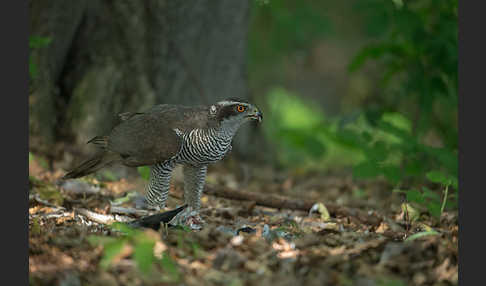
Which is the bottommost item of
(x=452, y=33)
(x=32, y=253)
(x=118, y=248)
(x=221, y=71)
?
(x=32, y=253)

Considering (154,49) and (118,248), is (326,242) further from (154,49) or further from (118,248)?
(154,49)

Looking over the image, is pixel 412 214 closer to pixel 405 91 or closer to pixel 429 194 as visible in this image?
pixel 429 194

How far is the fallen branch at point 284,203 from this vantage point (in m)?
5.10

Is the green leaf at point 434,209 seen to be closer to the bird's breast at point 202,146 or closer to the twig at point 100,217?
the bird's breast at point 202,146

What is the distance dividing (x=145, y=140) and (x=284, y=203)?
158 cm

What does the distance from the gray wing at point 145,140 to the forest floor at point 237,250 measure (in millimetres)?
575

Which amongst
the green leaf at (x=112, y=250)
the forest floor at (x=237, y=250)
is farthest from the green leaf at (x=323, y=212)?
the green leaf at (x=112, y=250)

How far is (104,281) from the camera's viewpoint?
9.77ft

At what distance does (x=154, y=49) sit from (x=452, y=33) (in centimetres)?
386

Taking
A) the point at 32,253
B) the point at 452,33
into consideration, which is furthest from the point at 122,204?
the point at 452,33

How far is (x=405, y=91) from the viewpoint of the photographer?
7.00 metres

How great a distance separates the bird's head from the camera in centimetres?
452

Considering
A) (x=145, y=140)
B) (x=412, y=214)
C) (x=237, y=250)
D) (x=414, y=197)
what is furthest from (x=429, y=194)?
(x=145, y=140)

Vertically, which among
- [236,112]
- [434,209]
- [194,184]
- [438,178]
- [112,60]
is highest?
[112,60]
